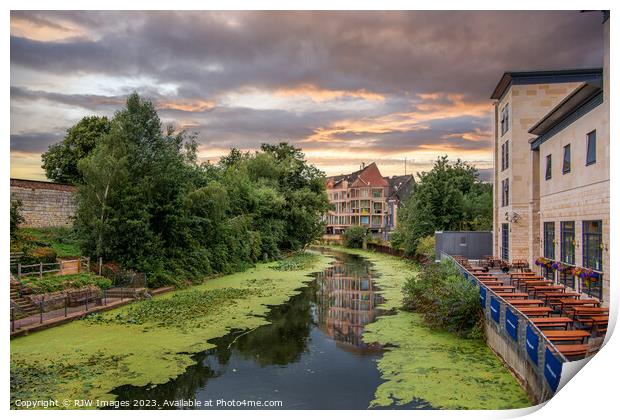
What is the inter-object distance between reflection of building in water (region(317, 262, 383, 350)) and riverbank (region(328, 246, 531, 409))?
0.66m

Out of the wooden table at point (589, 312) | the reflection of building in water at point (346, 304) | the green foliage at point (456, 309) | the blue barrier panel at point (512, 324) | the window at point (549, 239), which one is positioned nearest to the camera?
the blue barrier panel at point (512, 324)

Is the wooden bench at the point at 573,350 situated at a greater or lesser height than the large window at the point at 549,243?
lesser

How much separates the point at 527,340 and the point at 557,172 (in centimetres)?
959

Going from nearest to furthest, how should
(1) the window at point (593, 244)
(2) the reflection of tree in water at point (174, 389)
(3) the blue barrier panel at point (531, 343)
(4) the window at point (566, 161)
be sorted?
1. (3) the blue barrier panel at point (531, 343)
2. (2) the reflection of tree in water at point (174, 389)
3. (1) the window at point (593, 244)
4. (4) the window at point (566, 161)

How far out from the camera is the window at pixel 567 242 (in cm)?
1634

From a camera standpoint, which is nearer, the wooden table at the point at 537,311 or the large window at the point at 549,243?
the wooden table at the point at 537,311

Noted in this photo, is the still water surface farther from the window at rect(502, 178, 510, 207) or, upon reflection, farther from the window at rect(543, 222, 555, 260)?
the window at rect(502, 178, 510, 207)

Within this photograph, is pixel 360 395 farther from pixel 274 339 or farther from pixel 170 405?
pixel 274 339

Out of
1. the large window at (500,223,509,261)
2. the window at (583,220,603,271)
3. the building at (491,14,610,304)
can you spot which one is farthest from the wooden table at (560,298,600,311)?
the large window at (500,223,509,261)

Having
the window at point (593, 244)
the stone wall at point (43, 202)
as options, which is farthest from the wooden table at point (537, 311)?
the stone wall at point (43, 202)

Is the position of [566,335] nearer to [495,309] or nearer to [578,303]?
[495,309]

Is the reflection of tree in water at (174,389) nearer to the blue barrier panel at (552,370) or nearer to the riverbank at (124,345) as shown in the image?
the riverbank at (124,345)

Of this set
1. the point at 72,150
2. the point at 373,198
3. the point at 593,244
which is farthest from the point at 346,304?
the point at 373,198
